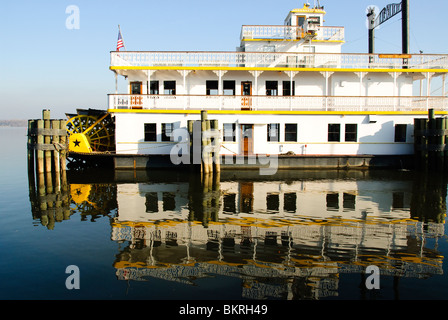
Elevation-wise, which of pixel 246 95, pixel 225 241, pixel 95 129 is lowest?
pixel 225 241

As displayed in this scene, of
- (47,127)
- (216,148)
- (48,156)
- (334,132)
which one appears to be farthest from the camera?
(334,132)

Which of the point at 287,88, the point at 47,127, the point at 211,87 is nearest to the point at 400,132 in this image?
the point at 287,88

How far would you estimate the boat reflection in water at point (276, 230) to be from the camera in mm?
7770

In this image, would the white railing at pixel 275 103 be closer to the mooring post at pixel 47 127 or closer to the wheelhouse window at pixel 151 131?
the wheelhouse window at pixel 151 131

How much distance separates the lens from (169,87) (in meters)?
24.3

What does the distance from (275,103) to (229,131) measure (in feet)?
11.7

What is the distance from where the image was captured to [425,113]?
76.1 ft

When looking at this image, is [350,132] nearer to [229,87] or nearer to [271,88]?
[271,88]

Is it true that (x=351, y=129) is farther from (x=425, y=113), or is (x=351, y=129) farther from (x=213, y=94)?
(x=213, y=94)

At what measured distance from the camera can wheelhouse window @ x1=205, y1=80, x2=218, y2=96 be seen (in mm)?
24406

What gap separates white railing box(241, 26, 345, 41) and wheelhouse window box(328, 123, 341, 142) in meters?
7.16

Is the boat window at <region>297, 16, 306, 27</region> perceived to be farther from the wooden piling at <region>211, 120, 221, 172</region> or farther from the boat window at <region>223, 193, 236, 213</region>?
A: the boat window at <region>223, 193, 236, 213</region>
